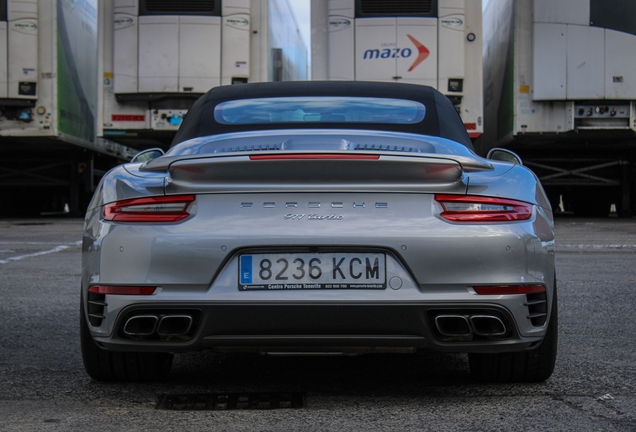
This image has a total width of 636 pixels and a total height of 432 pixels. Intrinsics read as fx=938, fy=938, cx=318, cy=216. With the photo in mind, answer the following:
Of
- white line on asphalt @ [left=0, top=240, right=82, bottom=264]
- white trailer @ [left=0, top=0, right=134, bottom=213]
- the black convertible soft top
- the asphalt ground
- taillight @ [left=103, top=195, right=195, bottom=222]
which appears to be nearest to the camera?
A: the asphalt ground

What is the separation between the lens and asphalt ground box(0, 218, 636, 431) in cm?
293

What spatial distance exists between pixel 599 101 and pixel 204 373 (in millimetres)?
12754

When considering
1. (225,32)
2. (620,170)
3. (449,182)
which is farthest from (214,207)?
(620,170)

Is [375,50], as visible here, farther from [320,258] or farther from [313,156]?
[320,258]

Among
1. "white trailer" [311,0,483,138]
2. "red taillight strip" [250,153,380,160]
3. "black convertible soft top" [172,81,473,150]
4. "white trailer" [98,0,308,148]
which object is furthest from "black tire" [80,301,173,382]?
"white trailer" [98,0,308,148]

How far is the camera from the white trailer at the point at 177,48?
48.9 ft

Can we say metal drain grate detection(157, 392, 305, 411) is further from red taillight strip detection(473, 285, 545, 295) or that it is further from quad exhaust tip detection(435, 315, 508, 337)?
red taillight strip detection(473, 285, 545, 295)

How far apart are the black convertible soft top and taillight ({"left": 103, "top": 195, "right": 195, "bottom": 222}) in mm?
868

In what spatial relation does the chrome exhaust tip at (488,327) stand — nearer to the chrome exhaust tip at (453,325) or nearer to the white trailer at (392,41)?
the chrome exhaust tip at (453,325)

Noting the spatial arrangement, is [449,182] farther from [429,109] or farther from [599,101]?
[599,101]

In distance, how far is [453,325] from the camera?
10.2 feet

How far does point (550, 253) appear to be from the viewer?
131 inches

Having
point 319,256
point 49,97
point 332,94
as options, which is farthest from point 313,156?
point 49,97

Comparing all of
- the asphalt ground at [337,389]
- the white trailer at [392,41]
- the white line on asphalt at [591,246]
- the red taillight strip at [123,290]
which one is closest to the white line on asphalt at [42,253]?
the asphalt ground at [337,389]
